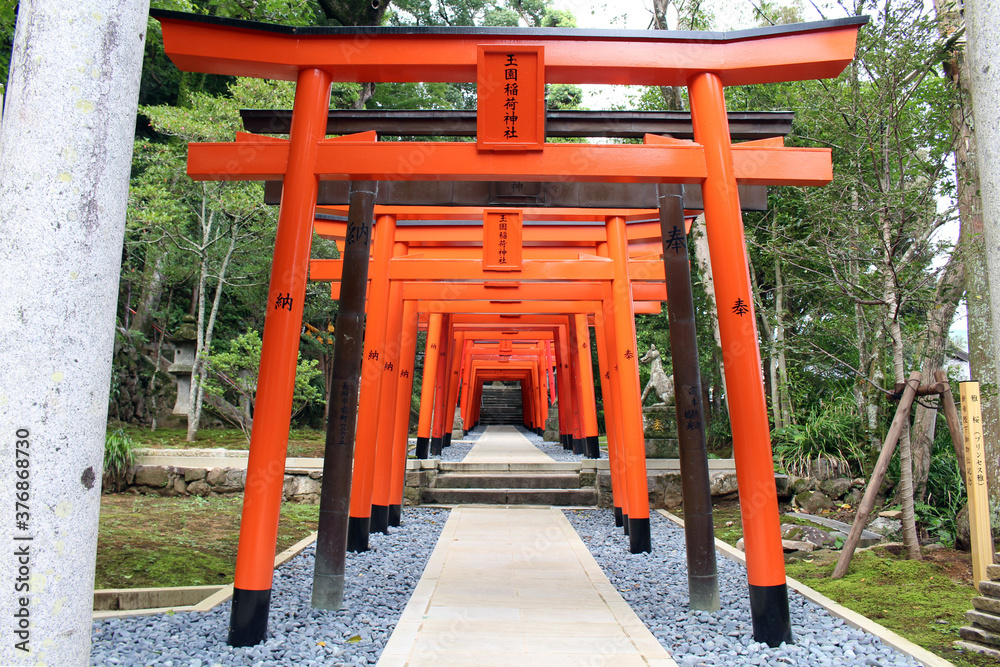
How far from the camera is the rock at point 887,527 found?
685 cm

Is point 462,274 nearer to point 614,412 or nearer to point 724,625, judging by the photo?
point 614,412

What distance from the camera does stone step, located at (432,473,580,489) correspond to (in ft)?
33.6

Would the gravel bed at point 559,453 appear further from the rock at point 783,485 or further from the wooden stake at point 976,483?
the wooden stake at point 976,483

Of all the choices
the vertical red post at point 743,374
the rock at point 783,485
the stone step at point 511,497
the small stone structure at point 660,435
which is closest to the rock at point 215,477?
the stone step at point 511,497

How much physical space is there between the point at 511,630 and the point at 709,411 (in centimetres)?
1126

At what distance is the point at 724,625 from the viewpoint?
443cm

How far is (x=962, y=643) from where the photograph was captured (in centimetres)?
374

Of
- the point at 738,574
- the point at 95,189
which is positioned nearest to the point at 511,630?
the point at 738,574

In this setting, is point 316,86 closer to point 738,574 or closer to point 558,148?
point 558,148

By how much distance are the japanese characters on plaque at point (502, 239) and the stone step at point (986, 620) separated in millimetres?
4657

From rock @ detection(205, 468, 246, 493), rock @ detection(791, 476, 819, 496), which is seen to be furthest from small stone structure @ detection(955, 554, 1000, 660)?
rock @ detection(205, 468, 246, 493)

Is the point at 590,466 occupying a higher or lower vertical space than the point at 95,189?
lower

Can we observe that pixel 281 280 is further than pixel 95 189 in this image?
Yes

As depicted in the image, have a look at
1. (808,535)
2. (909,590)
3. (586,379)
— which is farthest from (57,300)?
(586,379)
